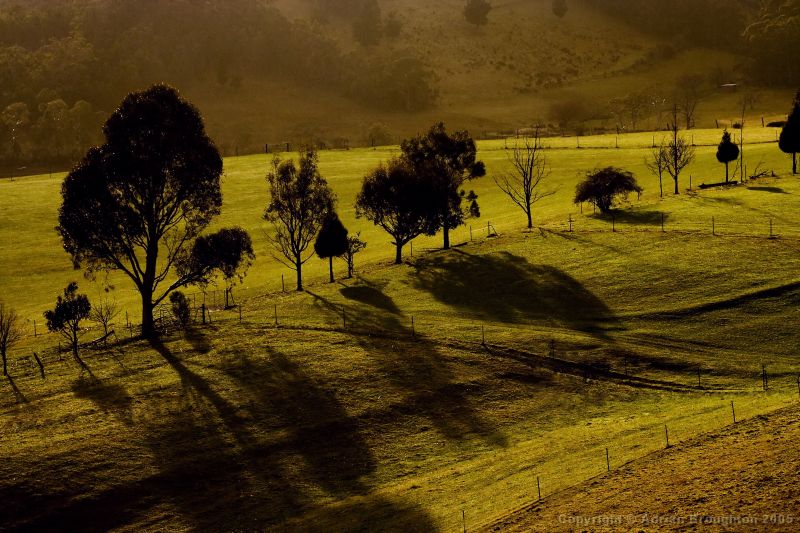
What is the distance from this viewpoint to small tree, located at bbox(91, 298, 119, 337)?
64.9m

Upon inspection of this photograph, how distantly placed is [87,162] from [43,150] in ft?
398

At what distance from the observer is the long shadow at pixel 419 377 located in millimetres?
47156

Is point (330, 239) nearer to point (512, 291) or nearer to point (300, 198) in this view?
point (300, 198)

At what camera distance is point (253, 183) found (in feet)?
373

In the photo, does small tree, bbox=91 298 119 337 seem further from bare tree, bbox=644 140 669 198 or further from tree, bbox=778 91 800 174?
tree, bbox=778 91 800 174

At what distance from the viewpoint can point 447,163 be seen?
87188mm

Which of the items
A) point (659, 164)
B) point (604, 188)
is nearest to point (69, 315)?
point (604, 188)

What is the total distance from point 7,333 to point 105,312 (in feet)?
45.9

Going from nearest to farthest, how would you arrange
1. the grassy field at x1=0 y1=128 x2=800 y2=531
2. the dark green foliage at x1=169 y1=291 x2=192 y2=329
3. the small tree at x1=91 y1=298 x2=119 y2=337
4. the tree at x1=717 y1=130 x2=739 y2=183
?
the grassy field at x1=0 y1=128 x2=800 y2=531 → the dark green foliage at x1=169 y1=291 x2=192 y2=329 → the small tree at x1=91 y1=298 x2=119 y2=337 → the tree at x1=717 y1=130 x2=739 y2=183

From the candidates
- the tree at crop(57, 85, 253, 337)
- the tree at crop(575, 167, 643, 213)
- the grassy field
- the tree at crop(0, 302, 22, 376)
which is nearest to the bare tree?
the tree at crop(575, 167, 643, 213)

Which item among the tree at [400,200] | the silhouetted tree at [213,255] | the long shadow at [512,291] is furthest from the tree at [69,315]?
the tree at [400,200]

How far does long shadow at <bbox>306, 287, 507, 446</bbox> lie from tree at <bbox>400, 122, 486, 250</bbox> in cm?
2112

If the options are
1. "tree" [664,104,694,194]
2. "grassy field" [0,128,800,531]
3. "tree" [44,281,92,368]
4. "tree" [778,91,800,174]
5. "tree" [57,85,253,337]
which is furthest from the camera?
"tree" [778,91,800,174]

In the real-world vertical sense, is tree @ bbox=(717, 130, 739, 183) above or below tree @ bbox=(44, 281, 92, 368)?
above
